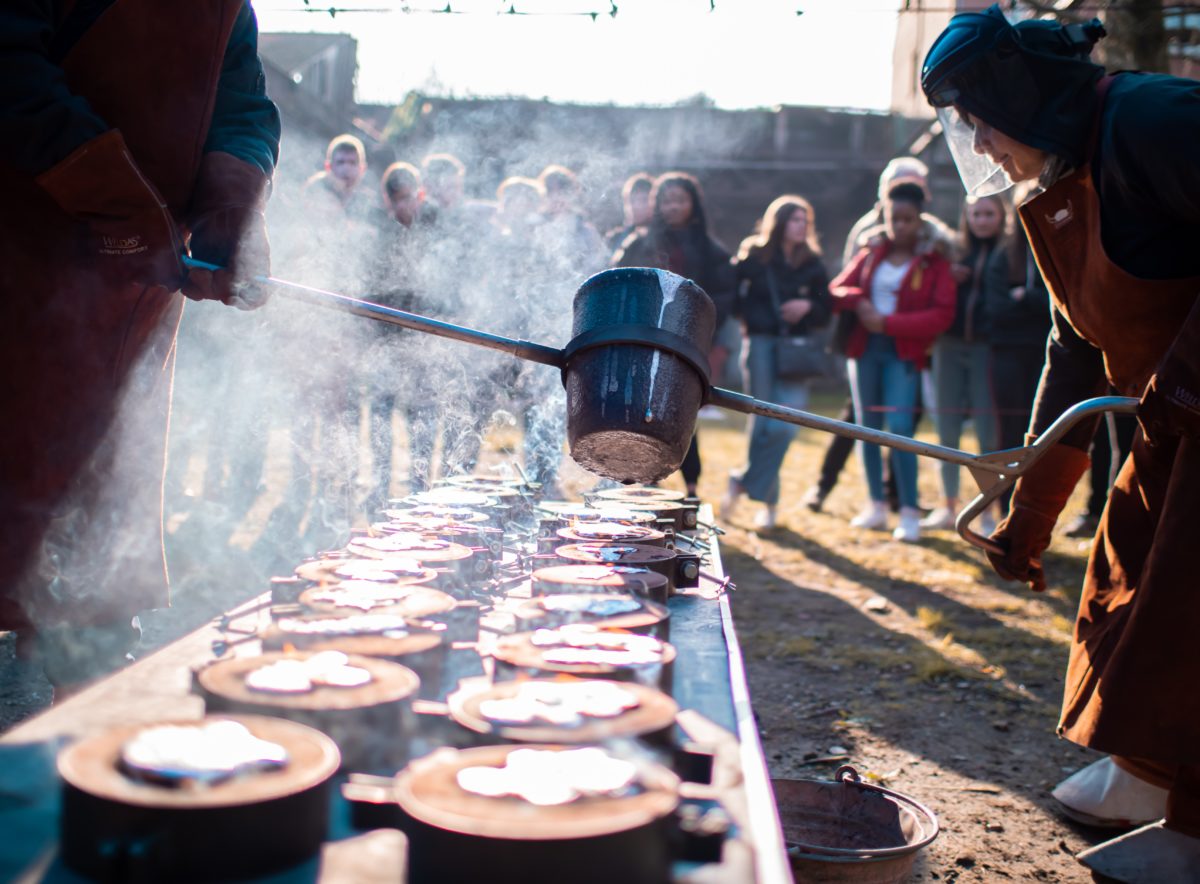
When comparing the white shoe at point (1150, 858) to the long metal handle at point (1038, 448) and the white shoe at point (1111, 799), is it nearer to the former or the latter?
the white shoe at point (1111, 799)

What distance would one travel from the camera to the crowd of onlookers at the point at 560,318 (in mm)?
5867

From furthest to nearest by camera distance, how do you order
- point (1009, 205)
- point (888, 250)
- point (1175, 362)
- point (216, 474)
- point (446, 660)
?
point (1009, 205), point (888, 250), point (216, 474), point (1175, 362), point (446, 660)

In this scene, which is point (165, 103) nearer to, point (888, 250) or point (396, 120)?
point (888, 250)

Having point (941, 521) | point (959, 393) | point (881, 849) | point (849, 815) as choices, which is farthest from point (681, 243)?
point (881, 849)

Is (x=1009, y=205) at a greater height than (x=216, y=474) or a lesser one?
greater

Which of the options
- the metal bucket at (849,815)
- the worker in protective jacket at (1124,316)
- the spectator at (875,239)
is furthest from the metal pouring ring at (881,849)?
the spectator at (875,239)

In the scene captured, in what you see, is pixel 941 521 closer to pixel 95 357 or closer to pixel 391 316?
pixel 391 316

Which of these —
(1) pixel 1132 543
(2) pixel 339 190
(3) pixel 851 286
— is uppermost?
(2) pixel 339 190

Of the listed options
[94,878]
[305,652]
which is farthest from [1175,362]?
[94,878]

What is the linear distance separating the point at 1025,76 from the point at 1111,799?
2.12 meters

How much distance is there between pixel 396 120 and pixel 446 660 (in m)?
9.32

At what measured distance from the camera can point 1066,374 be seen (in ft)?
10.4

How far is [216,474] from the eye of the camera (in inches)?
260

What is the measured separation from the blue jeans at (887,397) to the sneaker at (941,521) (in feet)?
1.49
